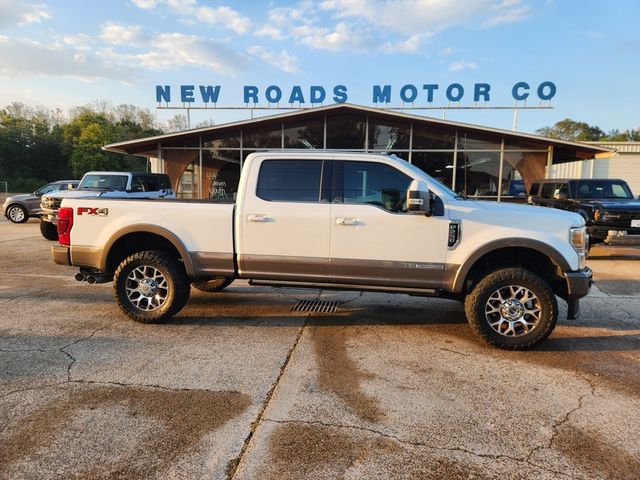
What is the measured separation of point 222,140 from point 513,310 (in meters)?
16.3

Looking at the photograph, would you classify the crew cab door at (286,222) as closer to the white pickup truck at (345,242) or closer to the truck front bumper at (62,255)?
the white pickup truck at (345,242)

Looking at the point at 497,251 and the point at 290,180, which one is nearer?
the point at 497,251

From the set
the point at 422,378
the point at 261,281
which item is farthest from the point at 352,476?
the point at 261,281

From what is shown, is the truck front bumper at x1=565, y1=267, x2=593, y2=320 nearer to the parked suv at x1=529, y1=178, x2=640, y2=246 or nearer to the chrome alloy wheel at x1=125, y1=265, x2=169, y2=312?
the chrome alloy wheel at x1=125, y1=265, x2=169, y2=312

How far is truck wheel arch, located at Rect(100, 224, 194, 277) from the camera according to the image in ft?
17.5

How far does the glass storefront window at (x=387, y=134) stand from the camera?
18109 mm

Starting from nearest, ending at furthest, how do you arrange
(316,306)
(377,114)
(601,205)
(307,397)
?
(307,397)
(316,306)
(601,205)
(377,114)

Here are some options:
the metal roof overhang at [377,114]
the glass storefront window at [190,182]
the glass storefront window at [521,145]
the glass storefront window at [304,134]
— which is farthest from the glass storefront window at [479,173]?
the glass storefront window at [190,182]

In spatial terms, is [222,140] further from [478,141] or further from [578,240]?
[578,240]

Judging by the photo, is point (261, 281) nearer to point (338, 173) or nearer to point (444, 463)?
point (338, 173)

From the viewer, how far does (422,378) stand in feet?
13.2

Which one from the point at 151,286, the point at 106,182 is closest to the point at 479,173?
the point at 106,182

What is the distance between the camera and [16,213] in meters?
18.8

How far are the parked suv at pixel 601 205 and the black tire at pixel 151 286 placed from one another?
9671mm
